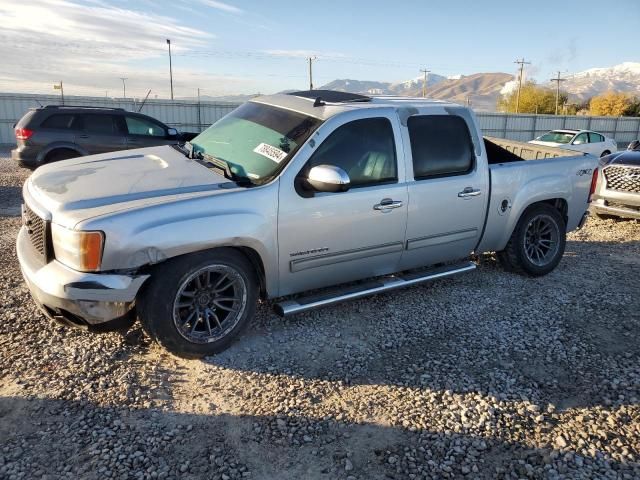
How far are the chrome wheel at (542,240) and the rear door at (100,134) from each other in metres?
8.41

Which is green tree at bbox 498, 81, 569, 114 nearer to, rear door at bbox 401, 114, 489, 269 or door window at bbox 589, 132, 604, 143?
door window at bbox 589, 132, 604, 143

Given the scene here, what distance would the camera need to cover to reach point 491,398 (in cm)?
338

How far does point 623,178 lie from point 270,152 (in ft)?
22.7

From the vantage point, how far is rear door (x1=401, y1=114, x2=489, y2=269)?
176 inches

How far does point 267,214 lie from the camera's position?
3676 mm

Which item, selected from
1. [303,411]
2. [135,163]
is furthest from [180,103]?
[303,411]

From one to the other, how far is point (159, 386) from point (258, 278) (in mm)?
1069

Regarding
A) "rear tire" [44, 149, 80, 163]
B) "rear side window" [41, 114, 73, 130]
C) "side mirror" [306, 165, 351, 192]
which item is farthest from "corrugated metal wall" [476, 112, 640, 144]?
"side mirror" [306, 165, 351, 192]

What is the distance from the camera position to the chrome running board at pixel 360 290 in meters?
3.91

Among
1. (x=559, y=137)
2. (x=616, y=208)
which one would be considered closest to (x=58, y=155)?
(x=616, y=208)

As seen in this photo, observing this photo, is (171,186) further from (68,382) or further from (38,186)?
(68,382)

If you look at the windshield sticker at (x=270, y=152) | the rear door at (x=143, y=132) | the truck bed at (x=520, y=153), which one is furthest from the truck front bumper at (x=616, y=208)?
the rear door at (x=143, y=132)

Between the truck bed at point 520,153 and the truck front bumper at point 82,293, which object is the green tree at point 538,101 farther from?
the truck front bumper at point 82,293

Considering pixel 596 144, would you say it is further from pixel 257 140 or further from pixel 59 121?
pixel 257 140
